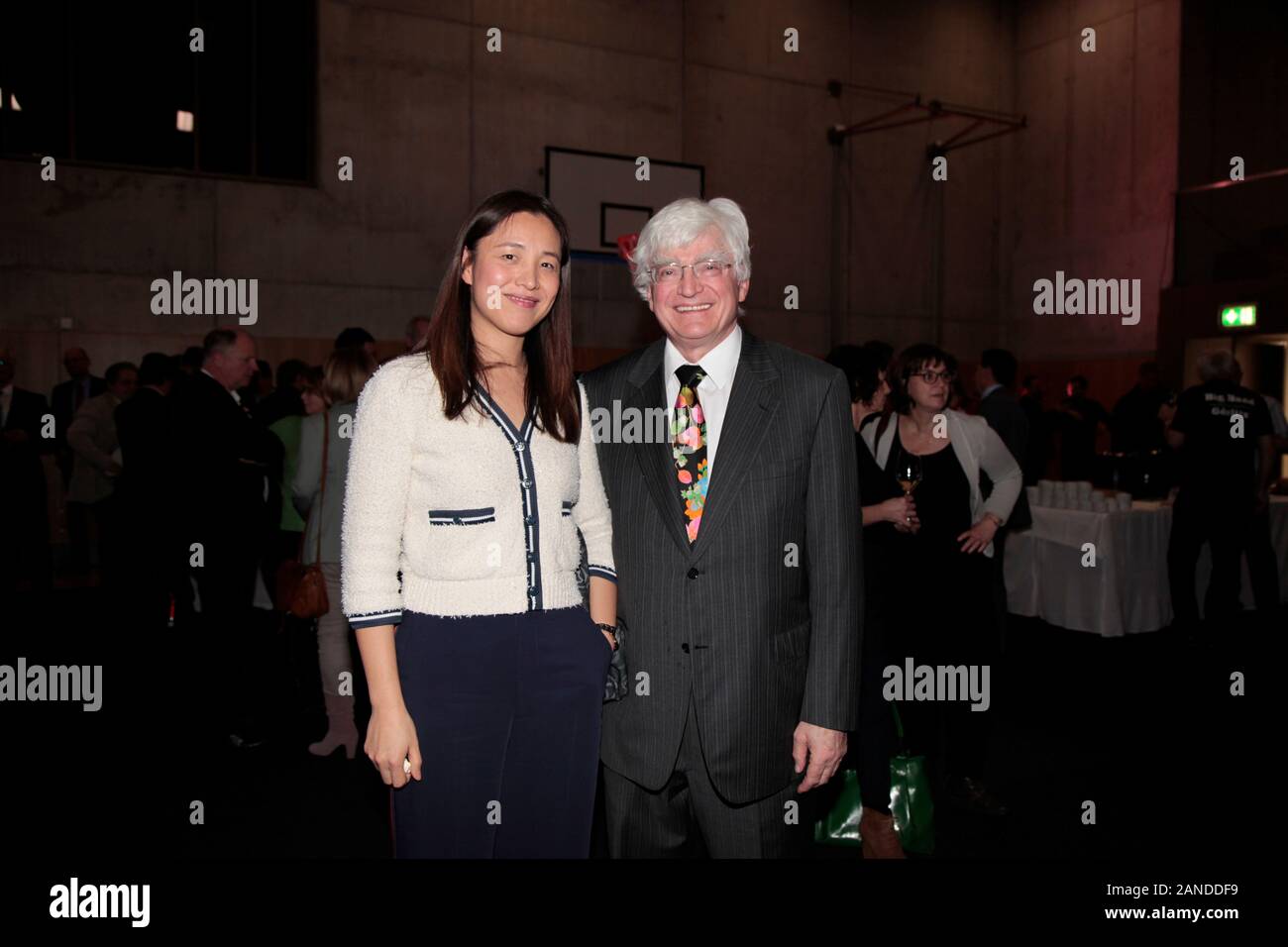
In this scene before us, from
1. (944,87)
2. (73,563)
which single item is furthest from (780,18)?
(73,563)

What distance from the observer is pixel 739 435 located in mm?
1860

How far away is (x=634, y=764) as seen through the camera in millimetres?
1884

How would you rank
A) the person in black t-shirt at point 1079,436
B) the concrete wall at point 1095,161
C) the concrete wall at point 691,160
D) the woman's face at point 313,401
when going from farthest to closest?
the concrete wall at point 1095,161 < the person in black t-shirt at point 1079,436 < the concrete wall at point 691,160 < the woman's face at point 313,401

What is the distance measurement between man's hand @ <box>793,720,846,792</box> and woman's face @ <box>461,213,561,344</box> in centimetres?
96

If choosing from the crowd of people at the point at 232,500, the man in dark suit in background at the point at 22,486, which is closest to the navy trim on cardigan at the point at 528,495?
the crowd of people at the point at 232,500

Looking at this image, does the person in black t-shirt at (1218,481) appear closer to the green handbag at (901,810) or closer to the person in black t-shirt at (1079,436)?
the green handbag at (901,810)

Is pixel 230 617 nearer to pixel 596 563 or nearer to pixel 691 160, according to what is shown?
pixel 596 563

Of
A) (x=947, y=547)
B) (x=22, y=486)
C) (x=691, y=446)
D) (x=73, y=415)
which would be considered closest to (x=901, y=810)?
(x=947, y=547)

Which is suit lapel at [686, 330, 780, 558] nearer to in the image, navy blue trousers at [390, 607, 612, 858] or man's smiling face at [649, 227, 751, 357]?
man's smiling face at [649, 227, 751, 357]

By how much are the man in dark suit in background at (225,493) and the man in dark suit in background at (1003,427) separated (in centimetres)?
314

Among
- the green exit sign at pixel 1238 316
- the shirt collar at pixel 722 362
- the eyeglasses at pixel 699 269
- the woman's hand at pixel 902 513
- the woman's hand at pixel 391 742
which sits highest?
the green exit sign at pixel 1238 316

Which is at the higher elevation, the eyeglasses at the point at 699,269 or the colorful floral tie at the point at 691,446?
the eyeglasses at the point at 699,269

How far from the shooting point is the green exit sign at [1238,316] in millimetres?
10180

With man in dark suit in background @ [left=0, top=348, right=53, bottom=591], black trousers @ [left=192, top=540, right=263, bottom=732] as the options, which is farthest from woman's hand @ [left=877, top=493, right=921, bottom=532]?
man in dark suit in background @ [left=0, top=348, right=53, bottom=591]
